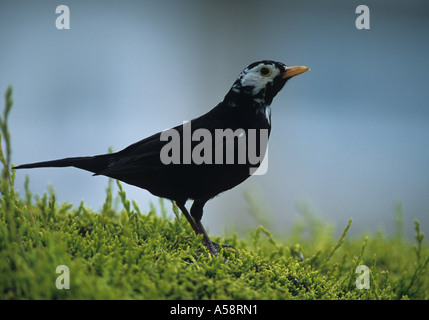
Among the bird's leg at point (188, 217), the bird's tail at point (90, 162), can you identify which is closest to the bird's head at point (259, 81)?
the bird's leg at point (188, 217)

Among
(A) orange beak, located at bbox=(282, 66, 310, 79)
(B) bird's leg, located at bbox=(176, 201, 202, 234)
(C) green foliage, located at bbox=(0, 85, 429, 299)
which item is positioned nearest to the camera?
(C) green foliage, located at bbox=(0, 85, 429, 299)

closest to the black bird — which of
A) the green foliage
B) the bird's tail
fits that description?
the bird's tail

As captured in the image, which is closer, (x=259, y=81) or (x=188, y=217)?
(x=188, y=217)

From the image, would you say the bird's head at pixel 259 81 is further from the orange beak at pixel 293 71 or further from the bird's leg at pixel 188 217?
the bird's leg at pixel 188 217

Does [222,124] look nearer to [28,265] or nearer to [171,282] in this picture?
[171,282]

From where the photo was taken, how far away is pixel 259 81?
216cm

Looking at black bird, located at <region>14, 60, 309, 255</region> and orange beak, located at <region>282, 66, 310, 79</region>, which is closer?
black bird, located at <region>14, 60, 309, 255</region>

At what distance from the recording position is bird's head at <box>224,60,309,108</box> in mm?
2148
